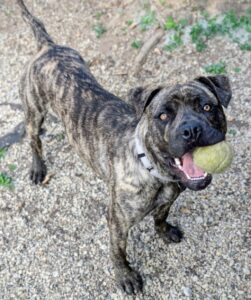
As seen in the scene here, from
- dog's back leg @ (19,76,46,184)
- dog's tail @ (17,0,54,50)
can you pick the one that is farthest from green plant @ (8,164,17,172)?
dog's tail @ (17,0,54,50)

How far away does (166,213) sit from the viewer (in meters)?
4.32

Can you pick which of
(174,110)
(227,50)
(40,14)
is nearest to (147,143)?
(174,110)

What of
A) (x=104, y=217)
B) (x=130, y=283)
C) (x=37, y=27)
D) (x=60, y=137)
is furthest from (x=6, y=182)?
(x=130, y=283)

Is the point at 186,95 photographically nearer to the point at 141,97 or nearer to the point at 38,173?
the point at 141,97

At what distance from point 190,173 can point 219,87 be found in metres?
0.68

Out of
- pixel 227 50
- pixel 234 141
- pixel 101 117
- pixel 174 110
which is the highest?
pixel 174 110

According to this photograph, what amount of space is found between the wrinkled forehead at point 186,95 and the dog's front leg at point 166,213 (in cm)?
72

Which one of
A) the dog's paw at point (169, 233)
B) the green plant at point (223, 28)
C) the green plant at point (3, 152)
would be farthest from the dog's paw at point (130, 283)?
the green plant at point (223, 28)

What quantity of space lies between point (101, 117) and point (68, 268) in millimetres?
Result: 1516

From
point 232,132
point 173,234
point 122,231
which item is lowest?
point 173,234

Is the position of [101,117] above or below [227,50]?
above

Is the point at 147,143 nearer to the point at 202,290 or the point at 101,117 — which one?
the point at 101,117

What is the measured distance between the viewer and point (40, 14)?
24.8 feet

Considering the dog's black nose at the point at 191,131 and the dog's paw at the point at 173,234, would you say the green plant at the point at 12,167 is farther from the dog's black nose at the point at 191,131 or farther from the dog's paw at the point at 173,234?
the dog's black nose at the point at 191,131
